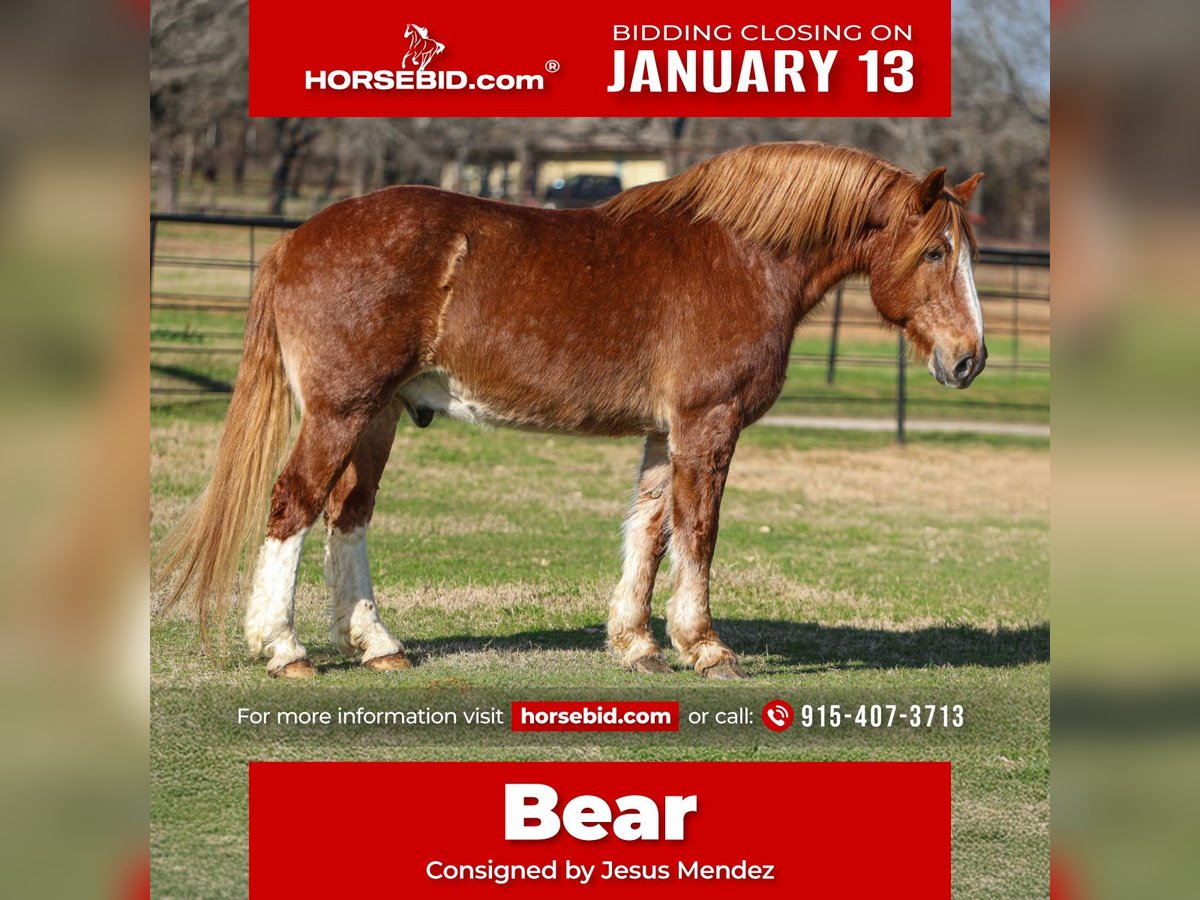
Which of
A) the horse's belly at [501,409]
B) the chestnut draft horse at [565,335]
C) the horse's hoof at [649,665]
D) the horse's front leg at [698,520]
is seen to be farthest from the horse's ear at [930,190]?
the horse's hoof at [649,665]

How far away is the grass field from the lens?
4547 mm

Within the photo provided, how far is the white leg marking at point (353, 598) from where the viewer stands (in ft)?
19.4

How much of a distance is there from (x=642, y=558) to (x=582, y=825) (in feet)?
9.05

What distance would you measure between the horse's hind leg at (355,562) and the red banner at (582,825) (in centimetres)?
242

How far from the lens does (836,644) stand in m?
7.10

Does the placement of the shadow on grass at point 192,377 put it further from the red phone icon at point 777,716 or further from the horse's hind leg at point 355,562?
the red phone icon at point 777,716

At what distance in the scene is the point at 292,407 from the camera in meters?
5.77

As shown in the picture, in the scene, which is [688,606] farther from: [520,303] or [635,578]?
[520,303]

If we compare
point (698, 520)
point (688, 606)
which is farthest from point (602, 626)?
→ point (698, 520)

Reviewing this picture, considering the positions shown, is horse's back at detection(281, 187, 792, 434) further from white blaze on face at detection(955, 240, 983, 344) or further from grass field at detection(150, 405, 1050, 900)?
grass field at detection(150, 405, 1050, 900)
